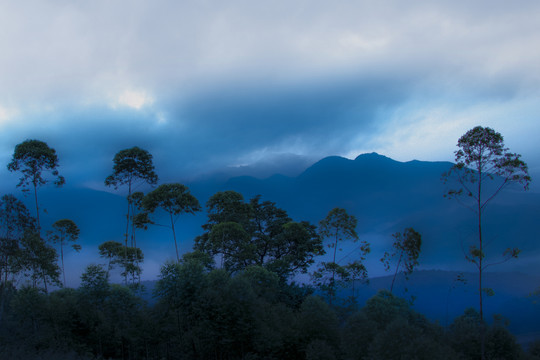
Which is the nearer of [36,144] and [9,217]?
[9,217]

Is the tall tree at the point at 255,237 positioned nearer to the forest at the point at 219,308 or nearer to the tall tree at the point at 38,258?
the forest at the point at 219,308

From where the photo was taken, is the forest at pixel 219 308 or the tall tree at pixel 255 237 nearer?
the forest at pixel 219 308

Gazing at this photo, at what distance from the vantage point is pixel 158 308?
30.9 meters

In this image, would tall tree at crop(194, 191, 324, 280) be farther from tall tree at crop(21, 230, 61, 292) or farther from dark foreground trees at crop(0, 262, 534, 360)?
tall tree at crop(21, 230, 61, 292)

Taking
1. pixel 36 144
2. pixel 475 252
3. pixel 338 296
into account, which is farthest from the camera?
pixel 338 296

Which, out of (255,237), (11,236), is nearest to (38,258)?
(11,236)

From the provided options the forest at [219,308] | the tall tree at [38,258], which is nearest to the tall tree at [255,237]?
the forest at [219,308]

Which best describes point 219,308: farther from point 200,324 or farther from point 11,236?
point 11,236

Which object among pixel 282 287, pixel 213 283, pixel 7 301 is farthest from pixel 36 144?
pixel 282 287

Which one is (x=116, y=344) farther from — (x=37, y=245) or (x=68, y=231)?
(x=68, y=231)

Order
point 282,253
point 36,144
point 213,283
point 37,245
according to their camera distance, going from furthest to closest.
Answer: point 282,253 → point 36,144 → point 37,245 → point 213,283

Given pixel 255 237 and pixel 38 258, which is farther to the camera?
pixel 255 237

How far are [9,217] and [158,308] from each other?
15.8 m

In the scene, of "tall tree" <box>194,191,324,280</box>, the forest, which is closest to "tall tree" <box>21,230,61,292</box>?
the forest
